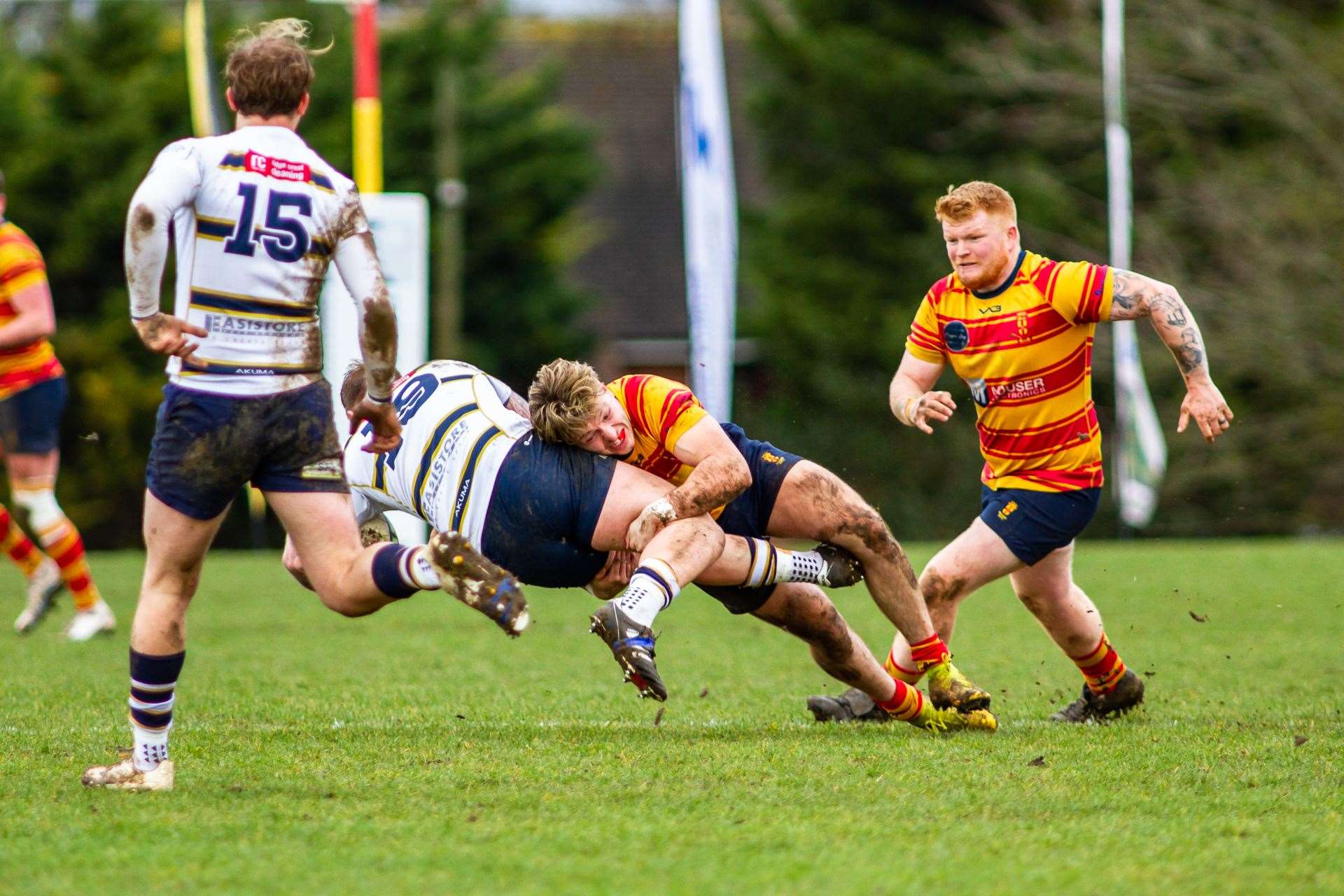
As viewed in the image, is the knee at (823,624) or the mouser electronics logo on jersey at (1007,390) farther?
the mouser electronics logo on jersey at (1007,390)

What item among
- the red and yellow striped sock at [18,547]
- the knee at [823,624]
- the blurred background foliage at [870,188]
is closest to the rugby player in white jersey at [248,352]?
the knee at [823,624]

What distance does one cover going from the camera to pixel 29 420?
29.1 feet

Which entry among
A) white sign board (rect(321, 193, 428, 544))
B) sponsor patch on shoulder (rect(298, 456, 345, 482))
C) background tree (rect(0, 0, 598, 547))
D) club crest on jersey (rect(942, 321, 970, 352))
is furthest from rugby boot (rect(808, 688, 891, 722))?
background tree (rect(0, 0, 598, 547))

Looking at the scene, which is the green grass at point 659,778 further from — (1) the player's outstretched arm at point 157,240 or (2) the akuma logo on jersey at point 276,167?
(2) the akuma logo on jersey at point 276,167

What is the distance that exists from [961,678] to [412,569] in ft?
7.13

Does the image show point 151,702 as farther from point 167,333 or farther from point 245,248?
point 245,248

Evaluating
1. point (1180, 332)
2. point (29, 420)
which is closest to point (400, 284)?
point (29, 420)

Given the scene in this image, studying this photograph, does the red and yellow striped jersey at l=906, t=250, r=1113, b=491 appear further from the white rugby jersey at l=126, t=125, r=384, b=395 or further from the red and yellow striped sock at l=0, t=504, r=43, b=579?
the red and yellow striped sock at l=0, t=504, r=43, b=579

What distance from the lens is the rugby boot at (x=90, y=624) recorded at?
29.1ft

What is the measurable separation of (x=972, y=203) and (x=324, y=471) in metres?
2.56

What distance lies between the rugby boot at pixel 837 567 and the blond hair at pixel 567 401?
96 cm

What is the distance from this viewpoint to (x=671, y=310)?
29.6 meters

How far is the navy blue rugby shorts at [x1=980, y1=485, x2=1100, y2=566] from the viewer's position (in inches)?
232

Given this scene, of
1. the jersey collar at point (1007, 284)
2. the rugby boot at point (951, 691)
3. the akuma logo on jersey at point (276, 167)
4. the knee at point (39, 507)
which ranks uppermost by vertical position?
the akuma logo on jersey at point (276, 167)
